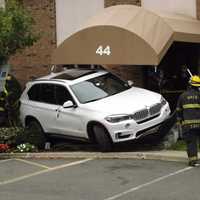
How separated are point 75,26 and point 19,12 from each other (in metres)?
4.90

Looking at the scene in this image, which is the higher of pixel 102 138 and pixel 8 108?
pixel 102 138

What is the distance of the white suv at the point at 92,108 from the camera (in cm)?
1314

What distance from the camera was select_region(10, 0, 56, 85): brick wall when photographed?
20484 mm

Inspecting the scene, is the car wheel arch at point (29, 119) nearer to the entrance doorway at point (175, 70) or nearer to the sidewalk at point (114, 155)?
the sidewalk at point (114, 155)

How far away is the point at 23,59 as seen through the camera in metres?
21.3

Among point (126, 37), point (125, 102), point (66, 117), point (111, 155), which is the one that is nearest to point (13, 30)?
point (66, 117)

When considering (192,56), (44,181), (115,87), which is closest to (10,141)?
(115,87)

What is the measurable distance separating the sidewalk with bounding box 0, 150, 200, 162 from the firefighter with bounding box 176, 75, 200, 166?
26.7 inches

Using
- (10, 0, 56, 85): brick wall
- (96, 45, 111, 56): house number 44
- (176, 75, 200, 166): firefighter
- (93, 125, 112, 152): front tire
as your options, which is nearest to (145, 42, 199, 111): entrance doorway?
(96, 45, 111, 56): house number 44

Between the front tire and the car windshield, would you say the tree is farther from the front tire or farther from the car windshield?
the front tire

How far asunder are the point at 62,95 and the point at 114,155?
261 cm

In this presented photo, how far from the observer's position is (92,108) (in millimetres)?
13570

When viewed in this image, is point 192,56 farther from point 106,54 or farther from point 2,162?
point 2,162

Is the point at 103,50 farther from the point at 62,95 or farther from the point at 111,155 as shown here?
the point at 111,155
